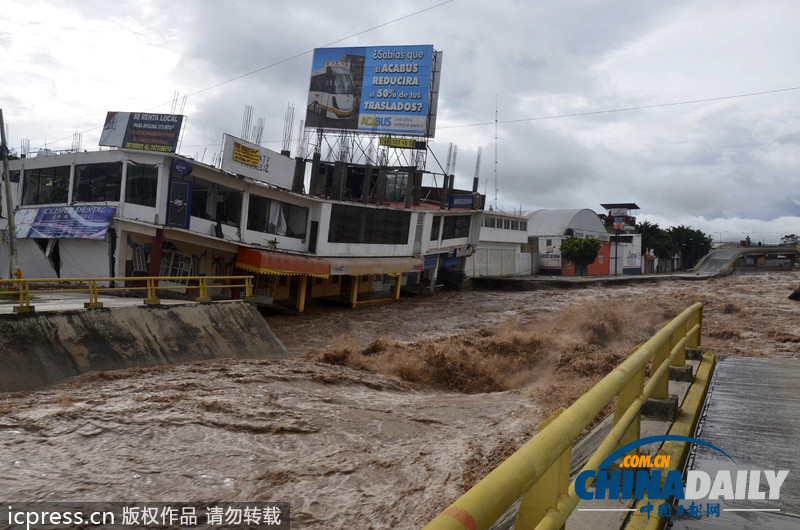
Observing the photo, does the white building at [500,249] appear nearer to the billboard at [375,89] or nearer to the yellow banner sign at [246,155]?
the billboard at [375,89]

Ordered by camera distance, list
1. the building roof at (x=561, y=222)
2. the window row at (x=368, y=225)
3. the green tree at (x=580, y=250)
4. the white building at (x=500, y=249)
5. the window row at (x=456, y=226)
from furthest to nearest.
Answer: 1. the building roof at (x=561, y=222)
2. the green tree at (x=580, y=250)
3. the white building at (x=500, y=249)
4. the window row at (x=456, y=226)
5. the window row at (x=368, y=225)

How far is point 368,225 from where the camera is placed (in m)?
29.1

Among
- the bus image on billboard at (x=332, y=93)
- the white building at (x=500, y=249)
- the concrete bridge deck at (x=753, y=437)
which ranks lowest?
the concrete bridge deck at (x=753, y=437)

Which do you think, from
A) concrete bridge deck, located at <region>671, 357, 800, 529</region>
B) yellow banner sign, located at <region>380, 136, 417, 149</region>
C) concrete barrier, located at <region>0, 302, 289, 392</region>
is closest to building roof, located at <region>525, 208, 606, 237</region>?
yellow banner sign, located at <region>380, 136, 417, 149</region>

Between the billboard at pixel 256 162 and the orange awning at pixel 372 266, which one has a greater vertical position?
the billboard at pixel 256 162

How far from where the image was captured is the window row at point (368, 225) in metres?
27.4

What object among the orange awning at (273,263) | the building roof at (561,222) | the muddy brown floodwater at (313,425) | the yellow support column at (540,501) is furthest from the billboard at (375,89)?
the yellow support column at (540,501)

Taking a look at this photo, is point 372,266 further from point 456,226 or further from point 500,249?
point 500,249

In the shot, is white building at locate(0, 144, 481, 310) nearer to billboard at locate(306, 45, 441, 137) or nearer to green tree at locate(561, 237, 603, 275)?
billboard at locate(306, 45, 441, 137)

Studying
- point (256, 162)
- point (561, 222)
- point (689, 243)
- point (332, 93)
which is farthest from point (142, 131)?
point (689, 243)

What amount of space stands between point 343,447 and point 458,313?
21.3m

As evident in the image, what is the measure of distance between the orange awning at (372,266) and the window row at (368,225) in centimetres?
105

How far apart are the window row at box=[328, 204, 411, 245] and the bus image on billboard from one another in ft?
31.7

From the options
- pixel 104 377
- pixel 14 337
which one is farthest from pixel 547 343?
pixel 14 337
